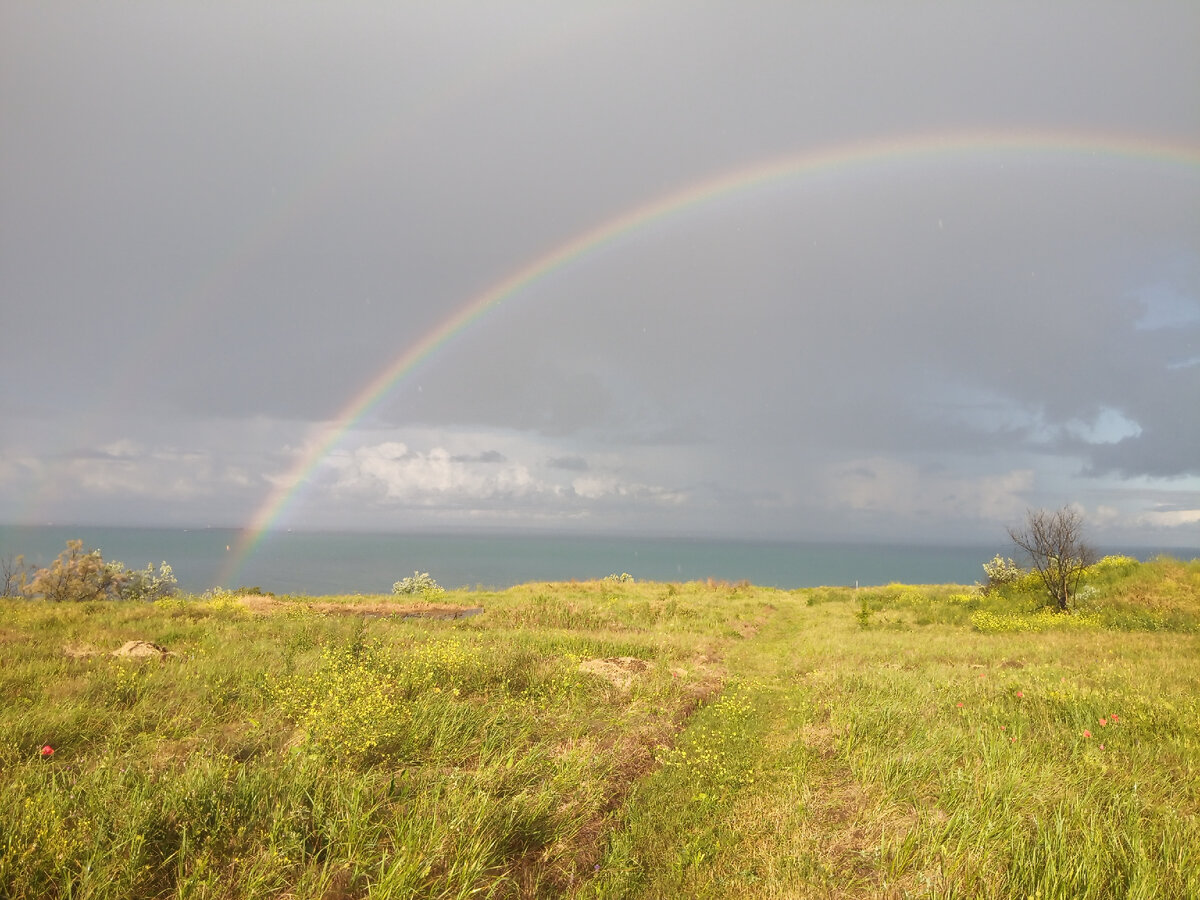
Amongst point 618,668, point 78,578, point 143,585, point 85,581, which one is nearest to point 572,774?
point 618,668

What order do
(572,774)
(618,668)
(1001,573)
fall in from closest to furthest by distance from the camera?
(572,774), (618,668), (1001,573)

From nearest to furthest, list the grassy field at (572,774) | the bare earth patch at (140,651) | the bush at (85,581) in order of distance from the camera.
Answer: the grassy field at (572,774), the bare earth patch at (140,651), the bush at (85,581)

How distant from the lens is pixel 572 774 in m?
7.63

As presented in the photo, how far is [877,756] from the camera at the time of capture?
27.2 ft

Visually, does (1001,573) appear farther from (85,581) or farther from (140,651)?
(85,581)

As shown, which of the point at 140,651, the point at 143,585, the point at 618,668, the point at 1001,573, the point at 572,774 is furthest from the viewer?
the point at 143,585

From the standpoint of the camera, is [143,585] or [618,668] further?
[143,585]

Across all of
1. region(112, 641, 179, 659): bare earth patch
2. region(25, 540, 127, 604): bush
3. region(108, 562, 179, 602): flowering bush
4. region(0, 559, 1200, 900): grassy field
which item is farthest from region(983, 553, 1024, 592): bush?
region(25, 540, 127, 604): bush

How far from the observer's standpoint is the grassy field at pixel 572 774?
17.1 feet

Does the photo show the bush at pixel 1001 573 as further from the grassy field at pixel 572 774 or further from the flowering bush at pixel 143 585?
the flowering bush at pixel 143 585

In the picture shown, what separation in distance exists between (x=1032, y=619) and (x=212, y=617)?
114 feet

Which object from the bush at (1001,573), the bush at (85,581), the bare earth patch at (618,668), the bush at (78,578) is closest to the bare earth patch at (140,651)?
the bare earth patch at (618,668)

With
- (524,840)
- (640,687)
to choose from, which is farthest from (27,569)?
(524,840)

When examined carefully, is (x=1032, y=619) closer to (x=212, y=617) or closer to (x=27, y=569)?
(x=212, y=617)
